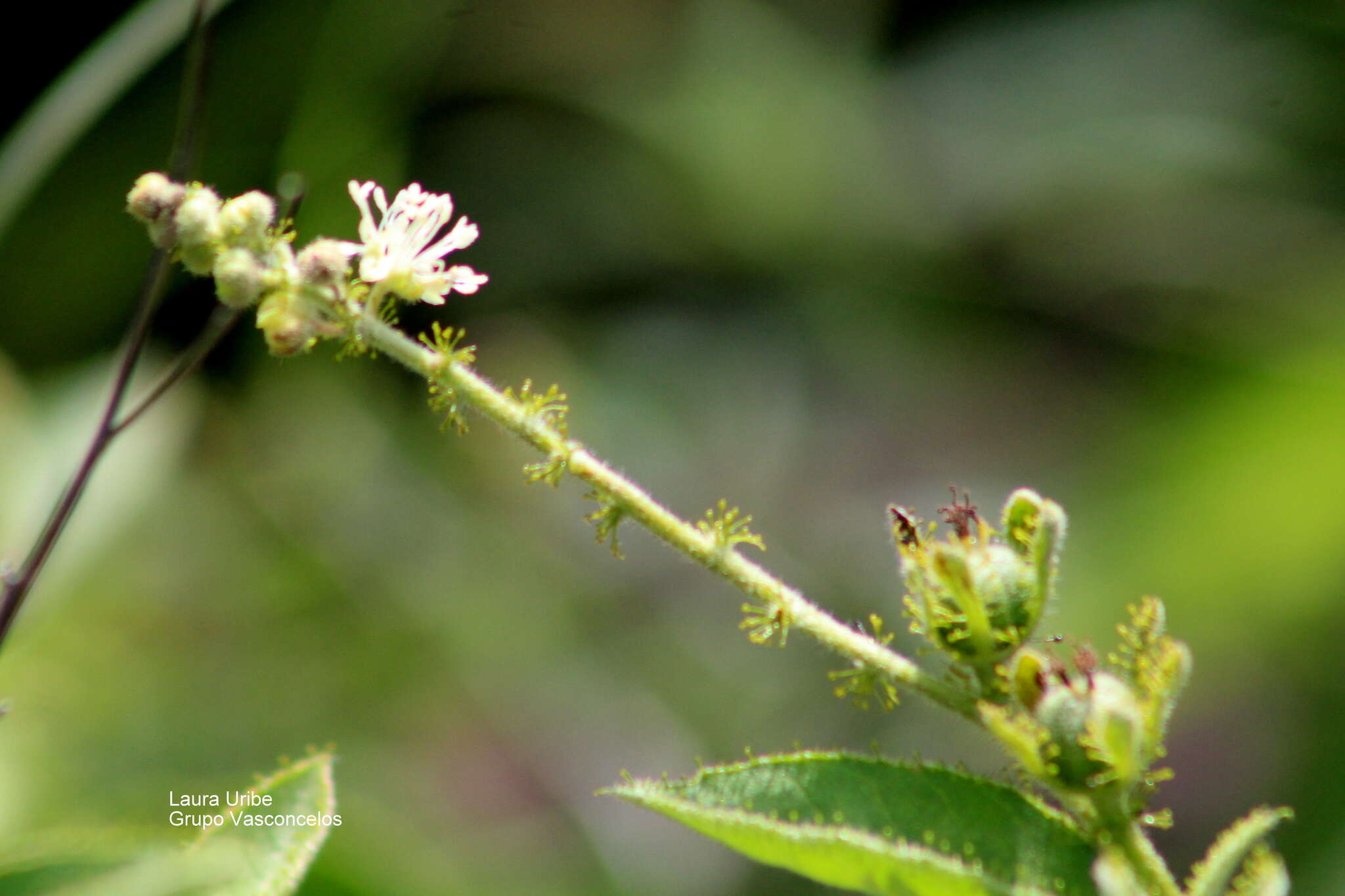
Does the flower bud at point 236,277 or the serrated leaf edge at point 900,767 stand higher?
the flower bud at point 236,277

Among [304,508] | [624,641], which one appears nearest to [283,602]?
[304,508]

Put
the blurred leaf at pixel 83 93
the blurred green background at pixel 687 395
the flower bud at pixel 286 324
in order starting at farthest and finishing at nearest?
the blurred green background at pixel 687 395 → the blurred leaf at pixel 83 93 → the flower bud at pixel 286 324

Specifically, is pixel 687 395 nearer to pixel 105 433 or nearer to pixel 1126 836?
pixel 105 433

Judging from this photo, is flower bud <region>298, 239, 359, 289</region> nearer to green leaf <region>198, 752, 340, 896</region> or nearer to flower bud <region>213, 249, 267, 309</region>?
flower bud <region>213, 249, 267, 309</region>

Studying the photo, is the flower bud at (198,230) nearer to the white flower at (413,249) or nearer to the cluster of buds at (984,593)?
the white flower at (413,249)

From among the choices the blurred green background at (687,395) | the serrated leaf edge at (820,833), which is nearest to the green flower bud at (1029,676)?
the serrated leaf edge at (820,833)

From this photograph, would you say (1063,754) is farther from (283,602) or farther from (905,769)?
(283,602)

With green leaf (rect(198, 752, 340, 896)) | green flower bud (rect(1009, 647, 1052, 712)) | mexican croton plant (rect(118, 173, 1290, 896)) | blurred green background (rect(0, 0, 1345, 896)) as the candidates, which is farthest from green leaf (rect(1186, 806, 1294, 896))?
blurred green background (rect(0, 0, 1345, 896))
